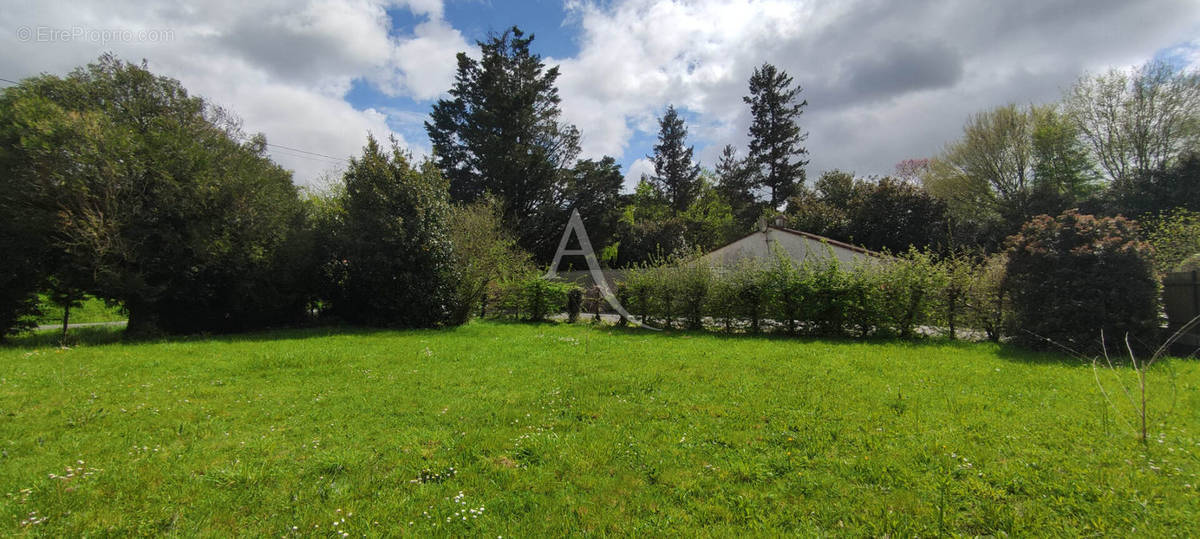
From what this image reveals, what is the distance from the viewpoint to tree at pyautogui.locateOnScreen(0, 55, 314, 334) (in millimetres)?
9242

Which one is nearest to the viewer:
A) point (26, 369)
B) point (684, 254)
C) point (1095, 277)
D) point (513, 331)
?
point (26, 369)

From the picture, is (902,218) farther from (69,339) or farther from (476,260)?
(69,339)

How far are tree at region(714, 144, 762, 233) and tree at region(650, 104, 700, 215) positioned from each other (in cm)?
274

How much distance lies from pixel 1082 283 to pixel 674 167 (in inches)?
1295

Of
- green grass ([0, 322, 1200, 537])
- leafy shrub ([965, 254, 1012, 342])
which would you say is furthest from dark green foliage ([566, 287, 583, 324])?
leafy shrub ([965, 254, 1012, 342])

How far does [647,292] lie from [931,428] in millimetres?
9181

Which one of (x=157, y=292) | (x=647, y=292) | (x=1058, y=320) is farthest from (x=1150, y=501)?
(x=157, y=292)

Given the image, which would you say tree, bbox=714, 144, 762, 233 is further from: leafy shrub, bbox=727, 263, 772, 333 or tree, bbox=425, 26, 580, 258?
leafy shrub, bbox=727, 263, 772, 333

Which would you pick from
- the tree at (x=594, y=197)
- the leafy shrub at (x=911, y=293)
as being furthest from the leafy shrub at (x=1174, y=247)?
the tree at (x=594, y=197)

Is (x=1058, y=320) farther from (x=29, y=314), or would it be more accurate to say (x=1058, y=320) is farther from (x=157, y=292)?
(x=29, y=314)

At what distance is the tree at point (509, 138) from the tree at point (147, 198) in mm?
15288

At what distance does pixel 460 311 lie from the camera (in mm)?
13422

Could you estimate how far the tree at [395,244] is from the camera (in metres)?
12.4

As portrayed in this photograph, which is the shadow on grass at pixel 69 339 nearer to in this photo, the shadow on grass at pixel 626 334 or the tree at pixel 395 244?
the shadow on grass at pixel 626 334
